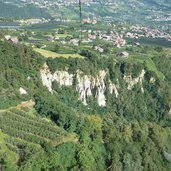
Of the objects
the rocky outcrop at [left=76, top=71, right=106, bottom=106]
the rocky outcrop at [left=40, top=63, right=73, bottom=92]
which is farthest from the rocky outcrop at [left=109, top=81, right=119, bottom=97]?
the rocky outcrop at [left=40, top=63, right=73, bottom=92]

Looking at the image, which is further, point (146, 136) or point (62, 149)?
point (146, 136)

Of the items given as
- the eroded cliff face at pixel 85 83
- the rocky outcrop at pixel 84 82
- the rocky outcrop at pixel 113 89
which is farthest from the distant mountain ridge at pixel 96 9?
the rocky outcrop at pixel 84 82

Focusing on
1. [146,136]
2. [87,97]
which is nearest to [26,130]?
[146,136]

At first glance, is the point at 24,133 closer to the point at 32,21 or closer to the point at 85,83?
the point at 85,83

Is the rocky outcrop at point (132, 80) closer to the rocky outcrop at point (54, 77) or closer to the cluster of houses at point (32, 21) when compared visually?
the rocky outcrop at point (54, 77)

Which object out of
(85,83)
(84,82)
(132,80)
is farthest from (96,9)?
(84,82)

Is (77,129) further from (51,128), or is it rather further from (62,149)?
(62,149)

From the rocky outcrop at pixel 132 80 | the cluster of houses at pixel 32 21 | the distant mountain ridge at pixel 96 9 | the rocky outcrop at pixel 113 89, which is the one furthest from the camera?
the distant mountain ridge at pixel 96 9
